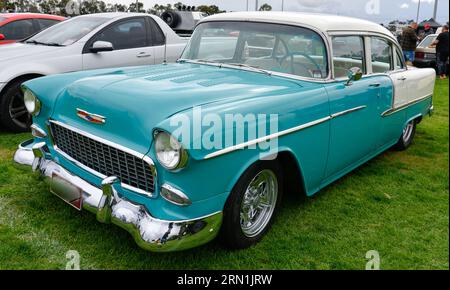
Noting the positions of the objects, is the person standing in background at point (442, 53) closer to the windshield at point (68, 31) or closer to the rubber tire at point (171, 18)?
the rubber tire at point (171, 18)

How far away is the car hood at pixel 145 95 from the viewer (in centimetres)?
245

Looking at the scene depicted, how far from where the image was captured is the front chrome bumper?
2281 mm

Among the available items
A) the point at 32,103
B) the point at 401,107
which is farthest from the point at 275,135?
the point at 401,107

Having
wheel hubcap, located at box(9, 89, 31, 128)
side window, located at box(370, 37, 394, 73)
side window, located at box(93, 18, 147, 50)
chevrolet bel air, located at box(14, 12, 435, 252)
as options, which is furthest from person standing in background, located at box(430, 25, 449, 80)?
wheel hubcap, located at box(9, 89, 31, 128)

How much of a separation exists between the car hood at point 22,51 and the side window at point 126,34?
0.64 metres

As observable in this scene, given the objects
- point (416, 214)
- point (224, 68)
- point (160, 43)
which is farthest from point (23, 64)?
point (416, 214)

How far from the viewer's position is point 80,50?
540 cm

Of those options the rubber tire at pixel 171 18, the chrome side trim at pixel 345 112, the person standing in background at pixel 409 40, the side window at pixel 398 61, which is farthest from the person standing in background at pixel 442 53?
the chrome side trim at pixel 345 112

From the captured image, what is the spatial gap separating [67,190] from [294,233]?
5.42 feet

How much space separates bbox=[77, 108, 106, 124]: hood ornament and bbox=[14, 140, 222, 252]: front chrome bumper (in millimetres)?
389

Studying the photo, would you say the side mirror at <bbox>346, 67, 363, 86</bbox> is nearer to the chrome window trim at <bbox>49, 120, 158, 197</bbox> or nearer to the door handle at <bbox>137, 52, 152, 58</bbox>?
the chrome window trim at <bbox>49, 120, 158, 197</bbox>

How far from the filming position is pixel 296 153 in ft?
9.53

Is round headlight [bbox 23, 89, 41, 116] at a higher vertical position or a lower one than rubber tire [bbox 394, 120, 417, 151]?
higher

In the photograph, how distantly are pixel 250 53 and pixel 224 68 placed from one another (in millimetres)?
265
